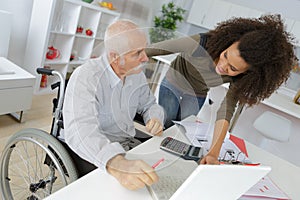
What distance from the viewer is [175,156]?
96cm

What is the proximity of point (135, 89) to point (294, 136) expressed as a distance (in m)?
2.28

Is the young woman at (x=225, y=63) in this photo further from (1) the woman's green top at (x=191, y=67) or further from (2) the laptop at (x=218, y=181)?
(2) the laptop at (x=218, y=181)

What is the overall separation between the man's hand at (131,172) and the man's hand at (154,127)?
0.30 meters

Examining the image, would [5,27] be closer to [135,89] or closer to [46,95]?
[46,95]

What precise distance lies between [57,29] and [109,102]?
2.10 meters

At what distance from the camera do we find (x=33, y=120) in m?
2.25

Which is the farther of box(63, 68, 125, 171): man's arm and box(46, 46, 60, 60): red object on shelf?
box(46, 46, 60, 60): red object on shelf

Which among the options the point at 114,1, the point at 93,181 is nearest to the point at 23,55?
the point at 114,1

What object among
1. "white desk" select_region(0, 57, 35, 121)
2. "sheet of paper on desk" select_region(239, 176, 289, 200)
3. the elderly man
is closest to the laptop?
the elderly man

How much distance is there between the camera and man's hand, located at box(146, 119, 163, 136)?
3.34 feet

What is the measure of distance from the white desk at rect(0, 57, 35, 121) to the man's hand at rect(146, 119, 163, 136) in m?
1.31

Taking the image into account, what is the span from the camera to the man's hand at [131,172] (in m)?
0.70

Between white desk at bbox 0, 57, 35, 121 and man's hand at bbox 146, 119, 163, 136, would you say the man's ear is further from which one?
white desk at bbox 0, 57, 35, 121

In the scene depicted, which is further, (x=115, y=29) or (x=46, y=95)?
(x=46, y=95)
